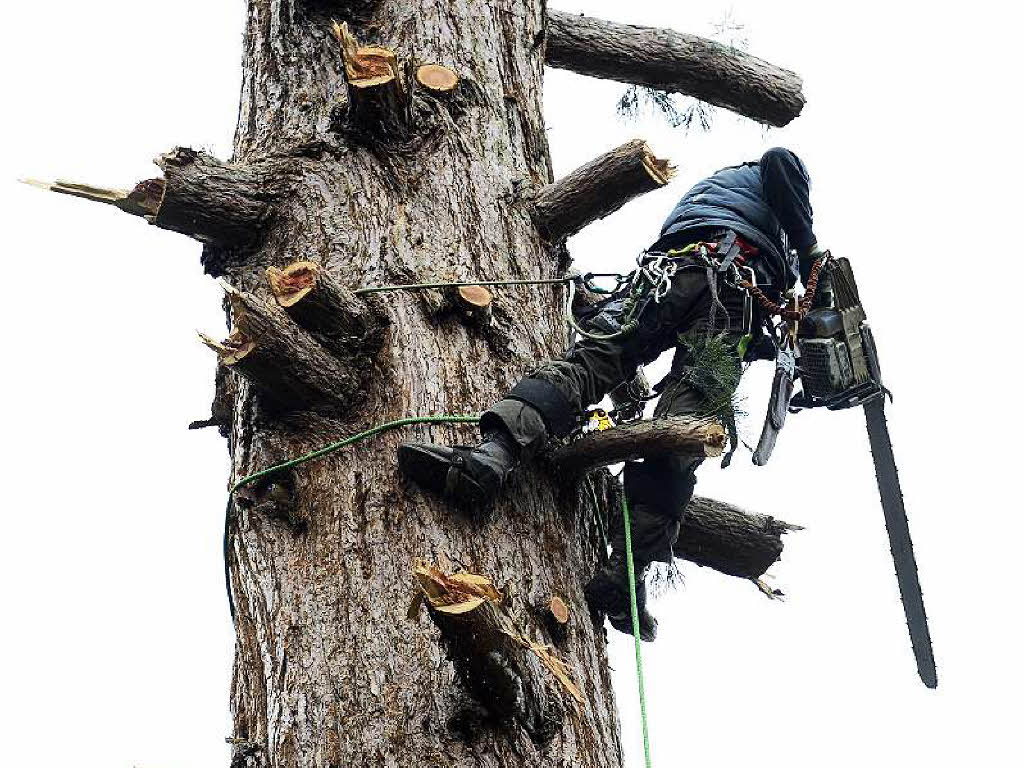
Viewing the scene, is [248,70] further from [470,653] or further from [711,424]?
[470,653]

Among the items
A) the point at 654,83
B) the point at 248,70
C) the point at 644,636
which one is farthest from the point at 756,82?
the point at 644,636

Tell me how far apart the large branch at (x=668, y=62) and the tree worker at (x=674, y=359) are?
85 centimetres

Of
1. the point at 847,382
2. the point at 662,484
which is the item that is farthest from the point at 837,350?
the point at 662,484

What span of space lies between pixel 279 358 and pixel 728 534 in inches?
56.0

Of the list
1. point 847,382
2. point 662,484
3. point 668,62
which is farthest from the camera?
point 668,62

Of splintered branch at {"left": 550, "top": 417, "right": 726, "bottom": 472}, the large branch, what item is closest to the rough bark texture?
splintered branch at {"left": 550, "top": 417, "right": 726, "bottom": 472}

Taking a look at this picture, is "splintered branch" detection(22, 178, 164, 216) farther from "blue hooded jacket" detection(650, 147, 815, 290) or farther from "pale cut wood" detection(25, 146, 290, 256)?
"blue hooded jacket" detection(650, 147, 815, 290)

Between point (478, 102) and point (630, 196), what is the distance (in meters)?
0.54

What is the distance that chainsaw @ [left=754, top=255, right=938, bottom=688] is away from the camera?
3.91 meters

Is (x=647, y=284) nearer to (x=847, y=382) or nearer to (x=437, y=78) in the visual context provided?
(x=847, y=382)

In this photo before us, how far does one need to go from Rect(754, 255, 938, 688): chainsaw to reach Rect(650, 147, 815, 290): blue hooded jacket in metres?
0.14

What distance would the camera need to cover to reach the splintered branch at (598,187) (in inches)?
148

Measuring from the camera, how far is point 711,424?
10.6 feet

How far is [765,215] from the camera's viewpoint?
13.5ft
